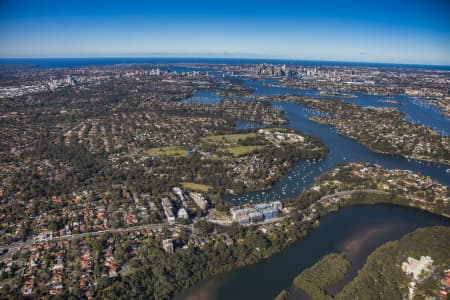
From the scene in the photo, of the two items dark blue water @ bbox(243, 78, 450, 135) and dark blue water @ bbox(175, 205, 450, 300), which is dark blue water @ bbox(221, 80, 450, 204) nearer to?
dark blue water @ bbox(243, 78, 450, 135)

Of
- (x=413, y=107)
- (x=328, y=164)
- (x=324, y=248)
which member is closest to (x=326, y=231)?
(x=324, y=248)

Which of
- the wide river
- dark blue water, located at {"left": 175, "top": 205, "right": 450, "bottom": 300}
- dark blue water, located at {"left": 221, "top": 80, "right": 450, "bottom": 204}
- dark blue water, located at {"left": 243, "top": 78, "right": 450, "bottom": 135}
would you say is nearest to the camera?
dark blue water, located at {"left": 175, "top": 205, "right": 450, "bottom": 300}

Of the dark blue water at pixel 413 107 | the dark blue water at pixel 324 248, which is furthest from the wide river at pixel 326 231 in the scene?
the dark blue water at pixel 413 107

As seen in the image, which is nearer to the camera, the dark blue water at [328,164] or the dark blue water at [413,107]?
the dark blue water at [328,164]

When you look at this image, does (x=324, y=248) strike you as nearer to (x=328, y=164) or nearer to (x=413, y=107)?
(x=328, y=164)

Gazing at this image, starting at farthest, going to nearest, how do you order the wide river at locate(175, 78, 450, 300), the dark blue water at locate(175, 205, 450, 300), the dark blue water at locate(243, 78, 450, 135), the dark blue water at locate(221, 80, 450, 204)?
the dark blue water at locate(243, 78, 450, 135), the dark blue water at locate(221, 80, 450, 204), the wide river at locate(175, 78, 450, 300), the dark blue water at locate(175, 205, 450, 300)

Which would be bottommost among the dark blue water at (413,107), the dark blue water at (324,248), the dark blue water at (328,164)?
the dark blue water at (324,248)

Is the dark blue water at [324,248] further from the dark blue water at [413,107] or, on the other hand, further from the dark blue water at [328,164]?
the dark blue water at [413,107]

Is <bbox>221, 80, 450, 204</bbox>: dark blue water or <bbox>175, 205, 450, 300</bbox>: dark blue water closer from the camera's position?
<bbox>175, 205, 450, 300</bbox>: dark blue water

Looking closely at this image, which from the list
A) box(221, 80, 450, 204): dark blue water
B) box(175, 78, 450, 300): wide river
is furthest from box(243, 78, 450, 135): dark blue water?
box(175, 78, 450, 300): wide river
